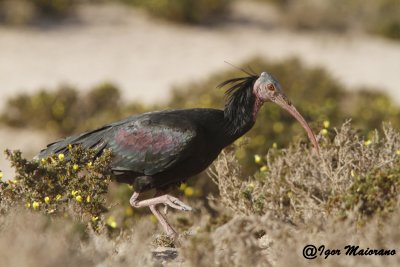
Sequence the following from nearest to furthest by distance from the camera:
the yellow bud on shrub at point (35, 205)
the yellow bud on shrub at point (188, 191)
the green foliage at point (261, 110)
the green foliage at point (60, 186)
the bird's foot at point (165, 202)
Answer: the yellow bud on shrub at point (35, 205) → the green foliage at point (60, 186) → the bird's foot at point (165, 202) → the yellow bud on shrub at point (188, 191) → the green foliage at point (261, 110)

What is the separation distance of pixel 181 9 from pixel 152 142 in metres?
15.6

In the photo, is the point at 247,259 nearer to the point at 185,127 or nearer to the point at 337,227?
the point at 337,227

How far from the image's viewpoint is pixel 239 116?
6.54 meters

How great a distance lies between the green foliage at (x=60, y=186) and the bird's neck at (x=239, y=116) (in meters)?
1.08

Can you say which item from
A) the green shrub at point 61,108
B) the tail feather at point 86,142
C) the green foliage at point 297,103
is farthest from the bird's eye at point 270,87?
the green shrub at point 61,108

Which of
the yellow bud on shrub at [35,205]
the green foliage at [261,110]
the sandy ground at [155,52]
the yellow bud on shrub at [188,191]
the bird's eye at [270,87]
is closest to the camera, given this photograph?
the yellow bud on shrub at [35,205]

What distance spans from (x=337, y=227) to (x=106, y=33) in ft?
53.8

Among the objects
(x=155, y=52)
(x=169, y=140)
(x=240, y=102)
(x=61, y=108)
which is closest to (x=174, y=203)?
(x=169, y=140)

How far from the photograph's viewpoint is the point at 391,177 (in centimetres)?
546

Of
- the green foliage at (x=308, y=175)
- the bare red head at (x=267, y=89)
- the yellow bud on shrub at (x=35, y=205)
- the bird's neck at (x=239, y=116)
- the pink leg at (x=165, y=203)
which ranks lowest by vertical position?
the pink leg at (x=165, y=203)

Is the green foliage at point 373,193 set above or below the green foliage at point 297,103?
above

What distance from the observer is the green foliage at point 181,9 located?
71.1 feet

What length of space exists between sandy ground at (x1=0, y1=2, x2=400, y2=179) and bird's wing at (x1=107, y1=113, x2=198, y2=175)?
28.7ft

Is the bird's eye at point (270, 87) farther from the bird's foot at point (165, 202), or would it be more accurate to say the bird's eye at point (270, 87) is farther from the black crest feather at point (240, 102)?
the bird's foot at point (165, 202)
